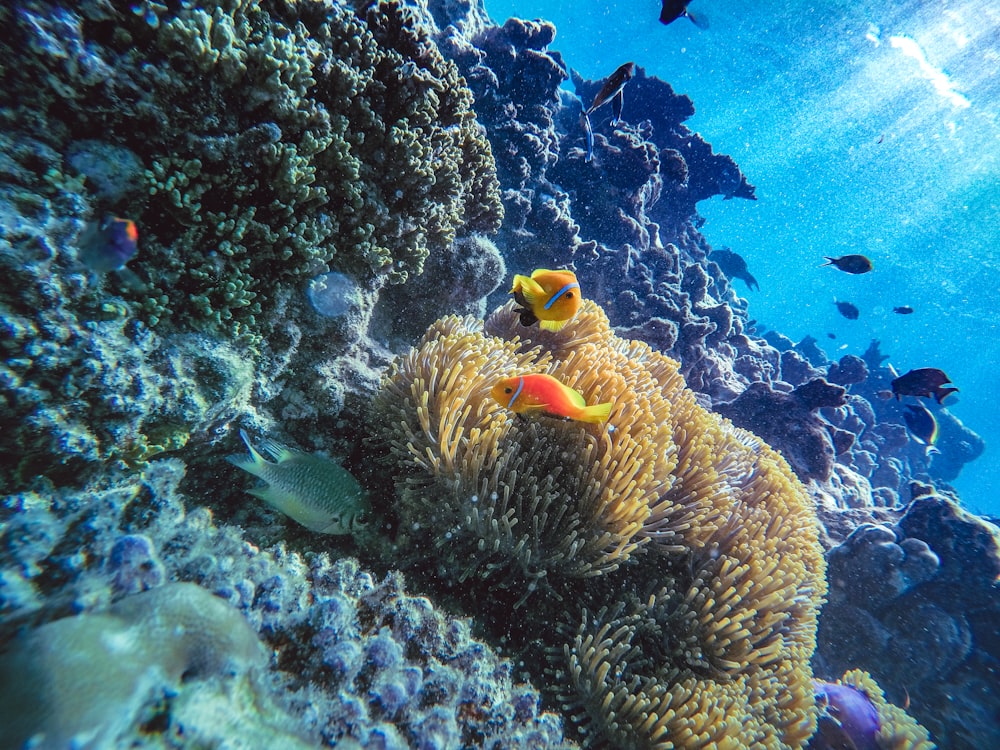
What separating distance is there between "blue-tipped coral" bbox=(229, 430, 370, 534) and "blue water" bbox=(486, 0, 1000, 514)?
19.8 meters

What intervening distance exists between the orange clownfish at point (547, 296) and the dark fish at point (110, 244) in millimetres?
1754

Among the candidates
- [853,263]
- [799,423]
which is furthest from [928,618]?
[853,263]

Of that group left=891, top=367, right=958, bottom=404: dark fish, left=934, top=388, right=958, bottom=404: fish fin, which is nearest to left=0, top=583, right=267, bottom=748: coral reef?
left=891, top=367, right=958, bottom=404: dark fish

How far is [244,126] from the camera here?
2271 mm

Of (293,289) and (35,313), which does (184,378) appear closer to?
(35,313)

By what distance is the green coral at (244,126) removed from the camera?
6.08ft

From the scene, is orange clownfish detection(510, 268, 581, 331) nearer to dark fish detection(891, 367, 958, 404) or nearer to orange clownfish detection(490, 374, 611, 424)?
orange clownfish detection(490, 374, 611, 424)

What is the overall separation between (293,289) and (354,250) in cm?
48

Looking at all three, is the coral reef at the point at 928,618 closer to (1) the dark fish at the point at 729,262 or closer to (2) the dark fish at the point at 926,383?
(2) the dark fish at the point at 926,383

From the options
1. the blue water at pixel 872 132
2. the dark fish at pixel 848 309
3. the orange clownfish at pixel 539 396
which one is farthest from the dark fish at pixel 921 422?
the blue water at pixel 872 132

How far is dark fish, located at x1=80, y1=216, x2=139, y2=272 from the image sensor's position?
5.34 feet

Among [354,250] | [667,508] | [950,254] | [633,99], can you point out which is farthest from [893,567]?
[950,254]

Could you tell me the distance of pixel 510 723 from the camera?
1.99m

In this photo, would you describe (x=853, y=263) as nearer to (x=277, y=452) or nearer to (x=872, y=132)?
(x=277, y=452)
